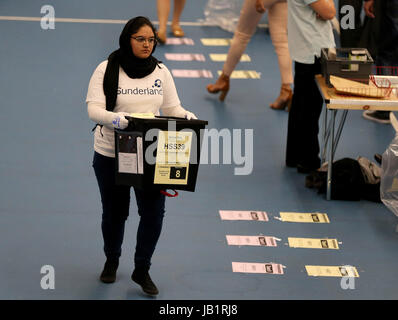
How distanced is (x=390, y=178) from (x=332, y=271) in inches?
43.0

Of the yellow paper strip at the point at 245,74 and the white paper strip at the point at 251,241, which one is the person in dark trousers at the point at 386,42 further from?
the white paper strip at the point at 251,241

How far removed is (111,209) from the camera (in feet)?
15.0

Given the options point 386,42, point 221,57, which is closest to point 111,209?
point 386,42

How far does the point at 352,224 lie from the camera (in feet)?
18.8

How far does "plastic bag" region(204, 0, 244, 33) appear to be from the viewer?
35.0ft

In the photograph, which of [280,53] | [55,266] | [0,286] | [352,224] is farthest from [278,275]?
[280,53]

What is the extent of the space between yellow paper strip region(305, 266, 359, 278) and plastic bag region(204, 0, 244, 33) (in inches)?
238

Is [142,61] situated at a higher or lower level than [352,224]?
higher

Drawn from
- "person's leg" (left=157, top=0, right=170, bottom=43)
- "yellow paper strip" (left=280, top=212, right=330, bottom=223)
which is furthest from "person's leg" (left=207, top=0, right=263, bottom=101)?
"yellow paper strip" (left=280, top=212, right=330, bottom=223)

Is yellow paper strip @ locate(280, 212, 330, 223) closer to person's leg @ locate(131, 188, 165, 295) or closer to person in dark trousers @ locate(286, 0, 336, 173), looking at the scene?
person in dark trousers @ locate(286, 0, 336, 173)

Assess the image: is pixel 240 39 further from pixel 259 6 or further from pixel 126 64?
pixel 126 64

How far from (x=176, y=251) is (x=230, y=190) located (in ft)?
3.67
